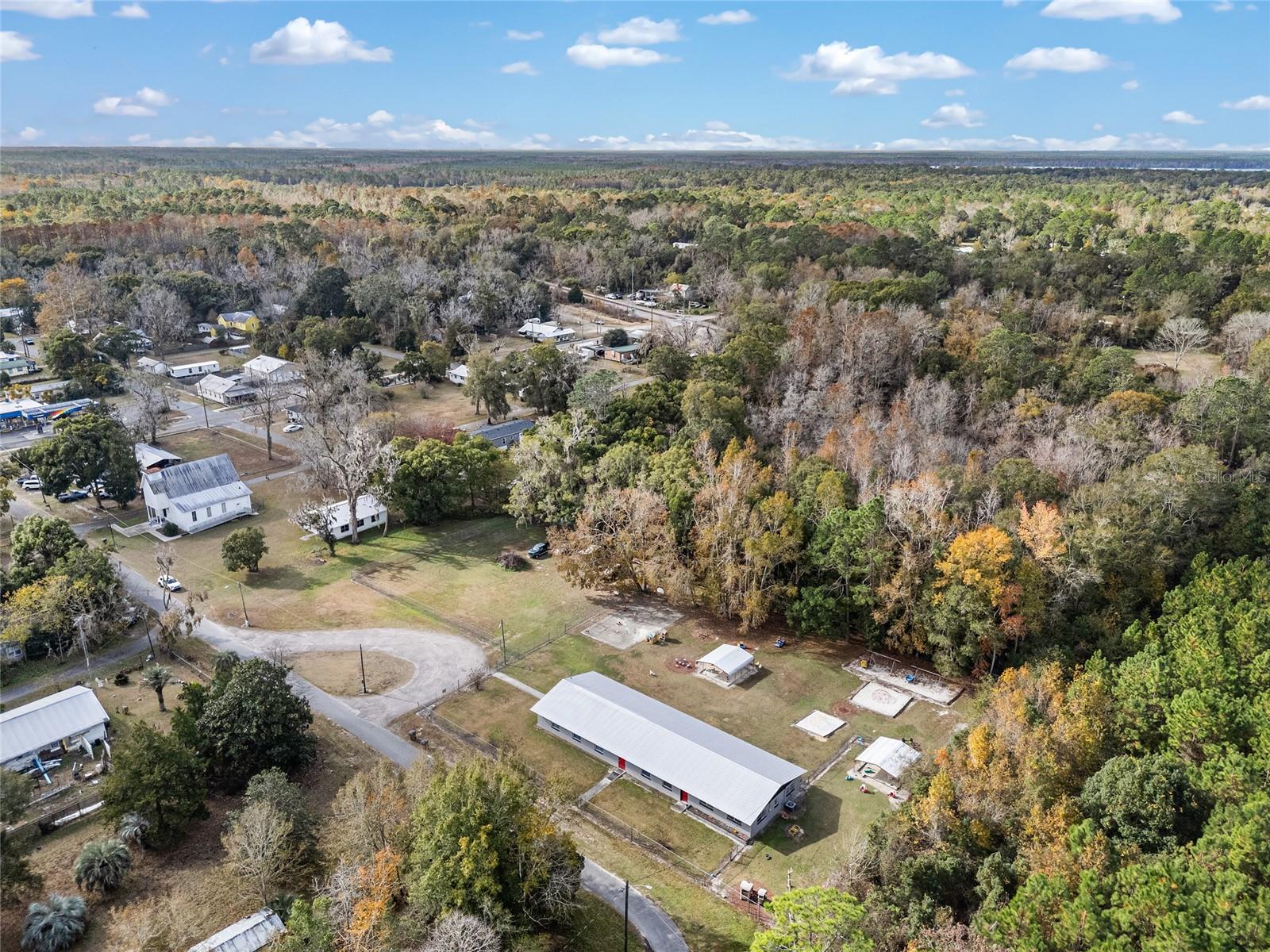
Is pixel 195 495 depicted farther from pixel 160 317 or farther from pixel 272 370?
pixel 160 317

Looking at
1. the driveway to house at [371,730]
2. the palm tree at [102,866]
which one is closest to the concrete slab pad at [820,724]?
the driveway to house at [371,730]

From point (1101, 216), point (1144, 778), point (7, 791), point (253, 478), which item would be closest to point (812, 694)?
point (1144, 778)

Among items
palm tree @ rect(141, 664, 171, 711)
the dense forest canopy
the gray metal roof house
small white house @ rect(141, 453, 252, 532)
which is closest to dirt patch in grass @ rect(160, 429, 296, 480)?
small white house @ rect(141, 453, 252, 532)

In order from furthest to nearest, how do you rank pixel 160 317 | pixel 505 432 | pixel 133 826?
pixel 160 317 < pixel 505 432 < pixel 133 826

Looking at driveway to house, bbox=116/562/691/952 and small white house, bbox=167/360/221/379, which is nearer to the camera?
driveway to house, bbox=116/562/691/952

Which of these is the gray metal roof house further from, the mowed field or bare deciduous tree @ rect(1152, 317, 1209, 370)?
bare deciduous tree @ rect(1152, 317, 1209, 370)

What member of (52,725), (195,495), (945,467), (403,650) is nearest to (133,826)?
(52,725)

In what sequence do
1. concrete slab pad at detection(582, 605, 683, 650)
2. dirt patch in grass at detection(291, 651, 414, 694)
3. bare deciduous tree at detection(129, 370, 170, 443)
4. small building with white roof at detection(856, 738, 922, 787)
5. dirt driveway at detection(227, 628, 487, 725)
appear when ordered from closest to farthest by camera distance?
small building with white roof at detection(856, 738, 922, 787) < dirt driveway at detection(227, 628, 487, 725) < dirt patch in grass at detection(291, 651, 414, 694) < concrete slab pad at detection(582, 605, 683, 650) < bare deciduous tree at detection(129, 370, 170, 443)
